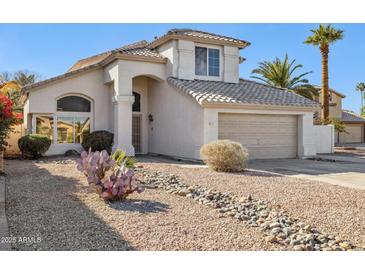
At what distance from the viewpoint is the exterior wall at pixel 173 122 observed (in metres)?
16.5

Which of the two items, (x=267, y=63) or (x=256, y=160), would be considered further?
(x=267, y=63)

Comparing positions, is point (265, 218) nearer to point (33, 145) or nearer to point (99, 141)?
point (99, 141)

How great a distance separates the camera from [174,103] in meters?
18.1

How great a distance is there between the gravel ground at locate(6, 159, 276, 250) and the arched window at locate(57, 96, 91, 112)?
415 inches

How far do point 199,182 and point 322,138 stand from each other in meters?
16.0

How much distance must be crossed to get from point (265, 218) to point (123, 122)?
12.7 m

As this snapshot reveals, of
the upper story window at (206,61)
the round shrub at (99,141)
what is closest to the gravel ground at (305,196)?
the round shrub at (99,141)

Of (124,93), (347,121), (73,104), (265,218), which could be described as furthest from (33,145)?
(347,121)

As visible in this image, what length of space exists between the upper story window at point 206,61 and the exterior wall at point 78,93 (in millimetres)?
5354

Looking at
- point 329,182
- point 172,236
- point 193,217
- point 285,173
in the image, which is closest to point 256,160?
point 285,173

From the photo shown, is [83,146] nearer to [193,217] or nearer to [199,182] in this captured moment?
[199,182]

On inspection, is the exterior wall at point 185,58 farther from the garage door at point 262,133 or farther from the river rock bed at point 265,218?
the river rock bed at point 265,218
